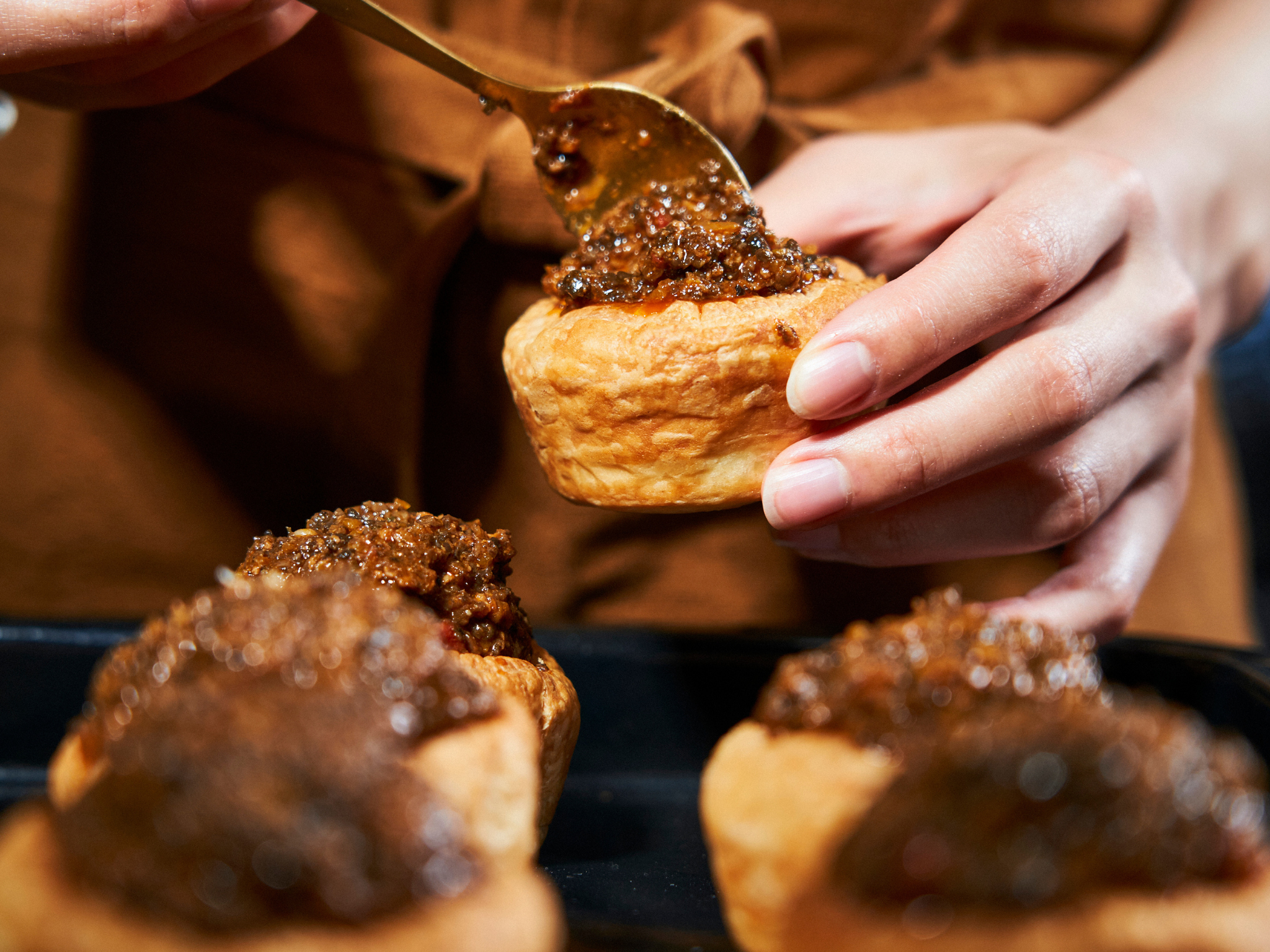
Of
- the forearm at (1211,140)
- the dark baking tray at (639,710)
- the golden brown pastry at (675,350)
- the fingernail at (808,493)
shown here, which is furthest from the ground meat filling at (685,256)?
the forearm at (1211,140)

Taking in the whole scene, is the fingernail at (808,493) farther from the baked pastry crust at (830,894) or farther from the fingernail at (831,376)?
the baked pastry crust at (830,894)

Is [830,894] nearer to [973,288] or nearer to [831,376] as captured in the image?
[831,376]

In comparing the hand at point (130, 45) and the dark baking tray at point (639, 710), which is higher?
the hand at point (130, 45)

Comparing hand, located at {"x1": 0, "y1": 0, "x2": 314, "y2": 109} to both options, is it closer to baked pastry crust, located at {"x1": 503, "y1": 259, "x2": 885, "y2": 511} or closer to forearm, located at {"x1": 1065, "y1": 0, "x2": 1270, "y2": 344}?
baked pastry crust, located at {"x1": 503, "y1": 259, "x2": 885, "y2": 511}

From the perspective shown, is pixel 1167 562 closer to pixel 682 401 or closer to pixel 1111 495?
pixel 1111 495

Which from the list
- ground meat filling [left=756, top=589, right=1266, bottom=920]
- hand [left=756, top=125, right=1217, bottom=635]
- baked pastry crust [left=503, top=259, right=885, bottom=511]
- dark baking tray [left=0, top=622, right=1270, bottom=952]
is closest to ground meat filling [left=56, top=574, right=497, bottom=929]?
ground meat filling [left=756, top=589, right=1266, bottom=920]

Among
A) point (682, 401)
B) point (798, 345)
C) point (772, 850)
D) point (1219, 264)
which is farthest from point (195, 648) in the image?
point (1219, 264)

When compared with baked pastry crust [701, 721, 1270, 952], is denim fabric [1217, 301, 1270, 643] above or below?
below
